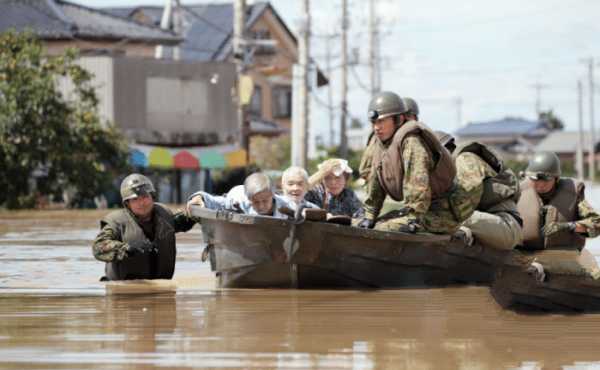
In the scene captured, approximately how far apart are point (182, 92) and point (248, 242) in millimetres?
34629

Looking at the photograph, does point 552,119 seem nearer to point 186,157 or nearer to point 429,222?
point 186,157

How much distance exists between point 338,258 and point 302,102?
98.3 feet

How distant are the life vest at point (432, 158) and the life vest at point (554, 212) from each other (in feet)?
5.89

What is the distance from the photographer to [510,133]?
125062 millimetres

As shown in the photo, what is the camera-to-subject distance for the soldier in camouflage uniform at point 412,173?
37.9 feet

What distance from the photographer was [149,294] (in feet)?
36.6

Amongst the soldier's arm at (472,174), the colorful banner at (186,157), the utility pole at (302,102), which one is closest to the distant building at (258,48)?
the colorful banner at (186,157)

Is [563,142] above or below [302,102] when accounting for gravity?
below

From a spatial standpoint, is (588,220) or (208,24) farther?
(208,24)

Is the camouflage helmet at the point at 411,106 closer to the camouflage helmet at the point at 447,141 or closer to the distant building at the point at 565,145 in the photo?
the camouflage helmet at the point at 447,141

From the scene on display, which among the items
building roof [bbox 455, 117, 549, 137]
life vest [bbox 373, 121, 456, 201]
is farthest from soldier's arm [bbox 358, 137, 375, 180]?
building roof [bbox 455, 117, 549, 137]

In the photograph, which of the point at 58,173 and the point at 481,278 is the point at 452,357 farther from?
the point at 58,173

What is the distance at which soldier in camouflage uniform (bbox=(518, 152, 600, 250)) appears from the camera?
13266 mm

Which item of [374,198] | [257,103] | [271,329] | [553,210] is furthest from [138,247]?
[257,103]
